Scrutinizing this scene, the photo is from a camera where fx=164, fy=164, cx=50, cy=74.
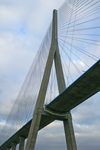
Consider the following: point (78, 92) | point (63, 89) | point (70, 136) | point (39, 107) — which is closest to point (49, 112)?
point (39, 107)

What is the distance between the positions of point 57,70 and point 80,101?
523 centimetres

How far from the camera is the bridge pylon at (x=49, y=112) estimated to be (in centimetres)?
1764

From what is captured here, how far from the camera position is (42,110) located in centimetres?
1877

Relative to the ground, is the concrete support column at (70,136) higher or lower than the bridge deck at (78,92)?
lower

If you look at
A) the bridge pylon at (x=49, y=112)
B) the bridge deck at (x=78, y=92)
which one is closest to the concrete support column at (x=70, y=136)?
the bridge pylon at (x=49, y=112)

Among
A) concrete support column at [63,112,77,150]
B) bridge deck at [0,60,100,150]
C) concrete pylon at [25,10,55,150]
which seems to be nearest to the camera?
bridge deck at [0,60,100,150]

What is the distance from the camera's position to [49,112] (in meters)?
19.1

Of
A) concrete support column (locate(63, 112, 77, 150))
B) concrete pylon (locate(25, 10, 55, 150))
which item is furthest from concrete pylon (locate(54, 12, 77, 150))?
concrete pylon (locate(25, 10, 55, 150))

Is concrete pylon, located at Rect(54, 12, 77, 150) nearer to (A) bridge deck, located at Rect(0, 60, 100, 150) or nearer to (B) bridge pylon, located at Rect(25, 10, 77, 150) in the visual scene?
(B) bridge pylon, located at Rect(25, 10, 77, 150)

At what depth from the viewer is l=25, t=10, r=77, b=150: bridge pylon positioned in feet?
57.9

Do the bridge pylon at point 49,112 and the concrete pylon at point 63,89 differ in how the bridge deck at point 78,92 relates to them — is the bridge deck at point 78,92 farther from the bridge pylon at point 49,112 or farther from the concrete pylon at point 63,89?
the concrete pylon at point 63,89

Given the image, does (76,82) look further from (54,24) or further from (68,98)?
(54,24)

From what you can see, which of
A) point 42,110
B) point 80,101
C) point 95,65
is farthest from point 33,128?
point 95,65

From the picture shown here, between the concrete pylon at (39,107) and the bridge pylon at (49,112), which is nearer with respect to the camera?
the concrete pylon at (39,107)
